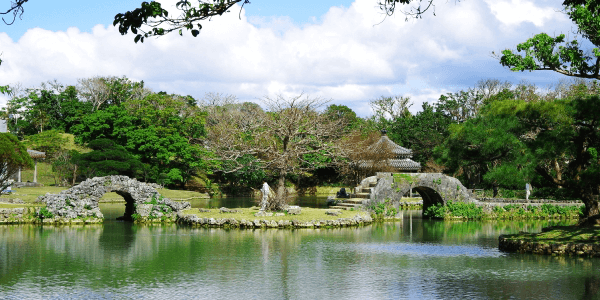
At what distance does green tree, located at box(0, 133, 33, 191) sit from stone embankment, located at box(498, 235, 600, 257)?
25.7 meters

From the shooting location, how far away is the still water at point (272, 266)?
14109mm

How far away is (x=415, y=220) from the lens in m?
34.2


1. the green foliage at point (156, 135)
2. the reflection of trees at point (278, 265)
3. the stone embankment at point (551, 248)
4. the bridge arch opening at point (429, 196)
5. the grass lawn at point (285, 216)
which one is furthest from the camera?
the green foliage at point (156, 135)

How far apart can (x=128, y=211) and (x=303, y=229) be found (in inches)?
409

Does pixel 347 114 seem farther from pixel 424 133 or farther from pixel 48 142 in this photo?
pixel 48 142

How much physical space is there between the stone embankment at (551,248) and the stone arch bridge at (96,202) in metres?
16.5

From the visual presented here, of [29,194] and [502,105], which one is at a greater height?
[502,105]

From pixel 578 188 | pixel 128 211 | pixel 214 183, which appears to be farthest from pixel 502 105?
pixel 214 183

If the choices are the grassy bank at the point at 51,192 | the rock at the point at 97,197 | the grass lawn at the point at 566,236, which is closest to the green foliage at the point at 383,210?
the grass lawn at the point at 566,236

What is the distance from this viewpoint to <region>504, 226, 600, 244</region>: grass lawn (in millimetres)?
20469

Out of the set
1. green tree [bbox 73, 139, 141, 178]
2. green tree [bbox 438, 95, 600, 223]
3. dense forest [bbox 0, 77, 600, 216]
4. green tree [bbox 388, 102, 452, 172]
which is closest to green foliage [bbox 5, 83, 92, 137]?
dense forest [bbox 0, 77, 600, 216]

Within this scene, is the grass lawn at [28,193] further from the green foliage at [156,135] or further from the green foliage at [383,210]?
the green foliage at [383,210]

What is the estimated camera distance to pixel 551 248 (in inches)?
802

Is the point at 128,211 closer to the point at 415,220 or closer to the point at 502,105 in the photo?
the point at 415,220
